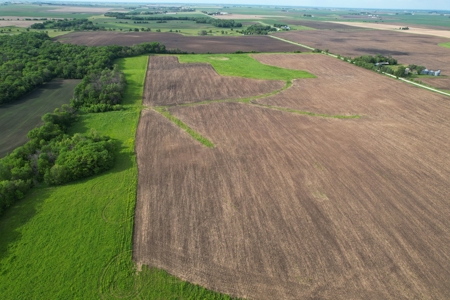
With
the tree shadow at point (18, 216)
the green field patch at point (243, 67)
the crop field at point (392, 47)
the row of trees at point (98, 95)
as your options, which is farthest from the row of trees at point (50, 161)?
the crop field at point (392, 47)

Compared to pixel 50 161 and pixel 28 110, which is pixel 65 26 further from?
pixel 50 161

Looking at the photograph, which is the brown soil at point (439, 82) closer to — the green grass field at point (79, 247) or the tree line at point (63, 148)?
the green grass field at point (79, 247)

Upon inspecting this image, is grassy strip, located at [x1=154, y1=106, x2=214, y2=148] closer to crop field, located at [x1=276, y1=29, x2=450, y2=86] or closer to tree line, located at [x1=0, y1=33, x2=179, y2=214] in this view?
tree line, located at [x1=0, y1=33, x2=179, y2=214]

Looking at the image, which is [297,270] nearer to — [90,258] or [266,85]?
[90,258]

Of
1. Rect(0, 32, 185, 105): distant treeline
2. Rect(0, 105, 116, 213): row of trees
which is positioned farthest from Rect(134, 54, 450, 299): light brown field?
Rect(0, 32, 185, 105): distant treeline

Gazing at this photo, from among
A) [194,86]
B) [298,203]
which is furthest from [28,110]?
[298,203]

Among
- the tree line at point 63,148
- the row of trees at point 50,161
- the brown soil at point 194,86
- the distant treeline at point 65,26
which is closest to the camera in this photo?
the row of trees at point 50,161
